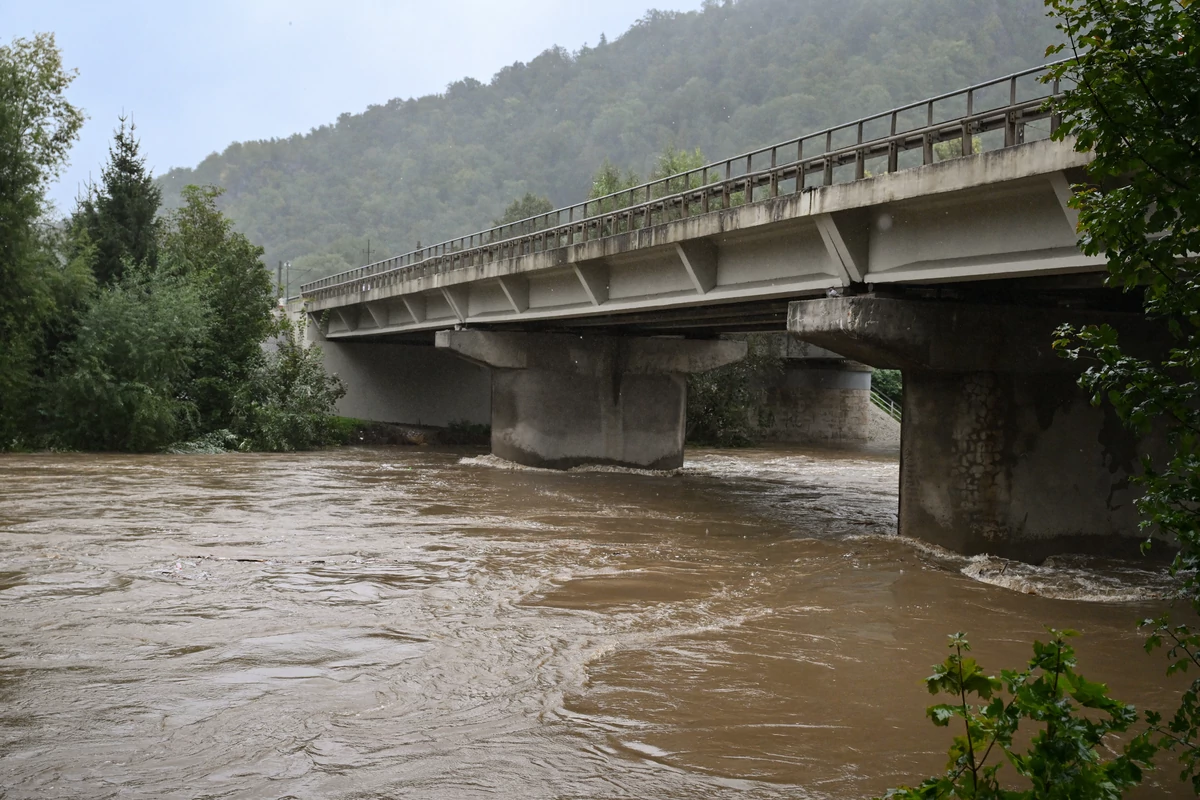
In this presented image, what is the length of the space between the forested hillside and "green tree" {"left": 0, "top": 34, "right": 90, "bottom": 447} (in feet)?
325

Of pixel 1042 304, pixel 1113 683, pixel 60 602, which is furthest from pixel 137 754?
Answer: pixel 1042 304

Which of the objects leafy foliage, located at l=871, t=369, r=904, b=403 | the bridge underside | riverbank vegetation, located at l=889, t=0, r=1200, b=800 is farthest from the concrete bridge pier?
riverbank vegetation, located at l=889, t=0, r=1200, b=800

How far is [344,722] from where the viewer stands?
7883 millimetres

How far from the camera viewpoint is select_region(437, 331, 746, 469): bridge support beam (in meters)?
33.2

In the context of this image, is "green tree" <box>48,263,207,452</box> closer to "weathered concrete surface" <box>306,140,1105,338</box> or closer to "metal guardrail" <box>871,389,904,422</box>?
"weathered concrete surface" <box>306,140,1105,338</box>

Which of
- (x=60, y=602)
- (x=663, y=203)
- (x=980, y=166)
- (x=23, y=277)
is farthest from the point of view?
(x=23, y=277)

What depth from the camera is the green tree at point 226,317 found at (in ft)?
131

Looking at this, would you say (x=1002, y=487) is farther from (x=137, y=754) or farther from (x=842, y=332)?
(x=137, y=754)

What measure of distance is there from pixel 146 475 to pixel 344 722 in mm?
21786

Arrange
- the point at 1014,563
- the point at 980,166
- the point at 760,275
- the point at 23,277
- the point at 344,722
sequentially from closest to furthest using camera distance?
1. the point at 344,722
2. the point at 980,166
3. the point at 1014,563
4. the point at 760,275
5. the point at 23,277

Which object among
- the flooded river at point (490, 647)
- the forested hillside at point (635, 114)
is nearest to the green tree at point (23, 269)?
the flooded river at point (490, 647)

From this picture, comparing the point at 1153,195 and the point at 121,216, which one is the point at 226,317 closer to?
the point at 121,216

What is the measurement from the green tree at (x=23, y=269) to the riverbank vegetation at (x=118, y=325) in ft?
0.14

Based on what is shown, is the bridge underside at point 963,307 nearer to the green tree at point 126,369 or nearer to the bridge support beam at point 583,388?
the bridge support beam at point 583,388
